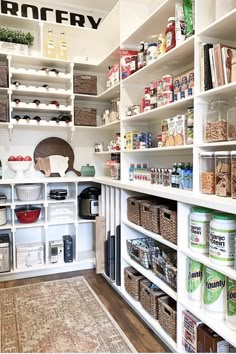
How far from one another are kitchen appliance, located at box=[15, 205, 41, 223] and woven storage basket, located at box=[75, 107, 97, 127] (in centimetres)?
106

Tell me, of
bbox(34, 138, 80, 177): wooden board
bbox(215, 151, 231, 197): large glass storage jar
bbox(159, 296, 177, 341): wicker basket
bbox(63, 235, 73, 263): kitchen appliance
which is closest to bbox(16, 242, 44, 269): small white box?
bbox(63, 235, 73, 263): kitchen appliance

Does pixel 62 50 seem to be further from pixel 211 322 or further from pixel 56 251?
pixel 211 322

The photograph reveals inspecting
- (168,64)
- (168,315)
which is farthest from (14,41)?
(168,315)

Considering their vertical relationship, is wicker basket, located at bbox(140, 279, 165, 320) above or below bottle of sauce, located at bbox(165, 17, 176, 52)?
below

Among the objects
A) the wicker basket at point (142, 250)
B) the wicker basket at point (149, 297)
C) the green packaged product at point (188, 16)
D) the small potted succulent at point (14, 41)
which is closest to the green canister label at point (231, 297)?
the wicker basket at point (149, 297)

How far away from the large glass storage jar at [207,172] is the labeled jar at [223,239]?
20cm

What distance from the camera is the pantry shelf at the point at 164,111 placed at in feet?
6.13

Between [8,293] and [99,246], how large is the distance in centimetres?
95

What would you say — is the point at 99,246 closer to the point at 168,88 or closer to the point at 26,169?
the point at 26,169

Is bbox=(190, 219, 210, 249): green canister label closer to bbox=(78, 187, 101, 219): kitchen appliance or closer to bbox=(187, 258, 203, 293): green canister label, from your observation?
bbox=(187, 258, 203, 293): green canister label

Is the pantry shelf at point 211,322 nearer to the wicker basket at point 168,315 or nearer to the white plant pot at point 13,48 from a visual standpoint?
the wicker basket at point 168,315

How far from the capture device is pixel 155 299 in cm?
206

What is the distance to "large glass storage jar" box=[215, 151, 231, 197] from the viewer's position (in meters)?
1.53

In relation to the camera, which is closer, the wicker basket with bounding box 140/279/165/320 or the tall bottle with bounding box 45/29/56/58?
the wicker basket with bounding box 140/279/165/320
